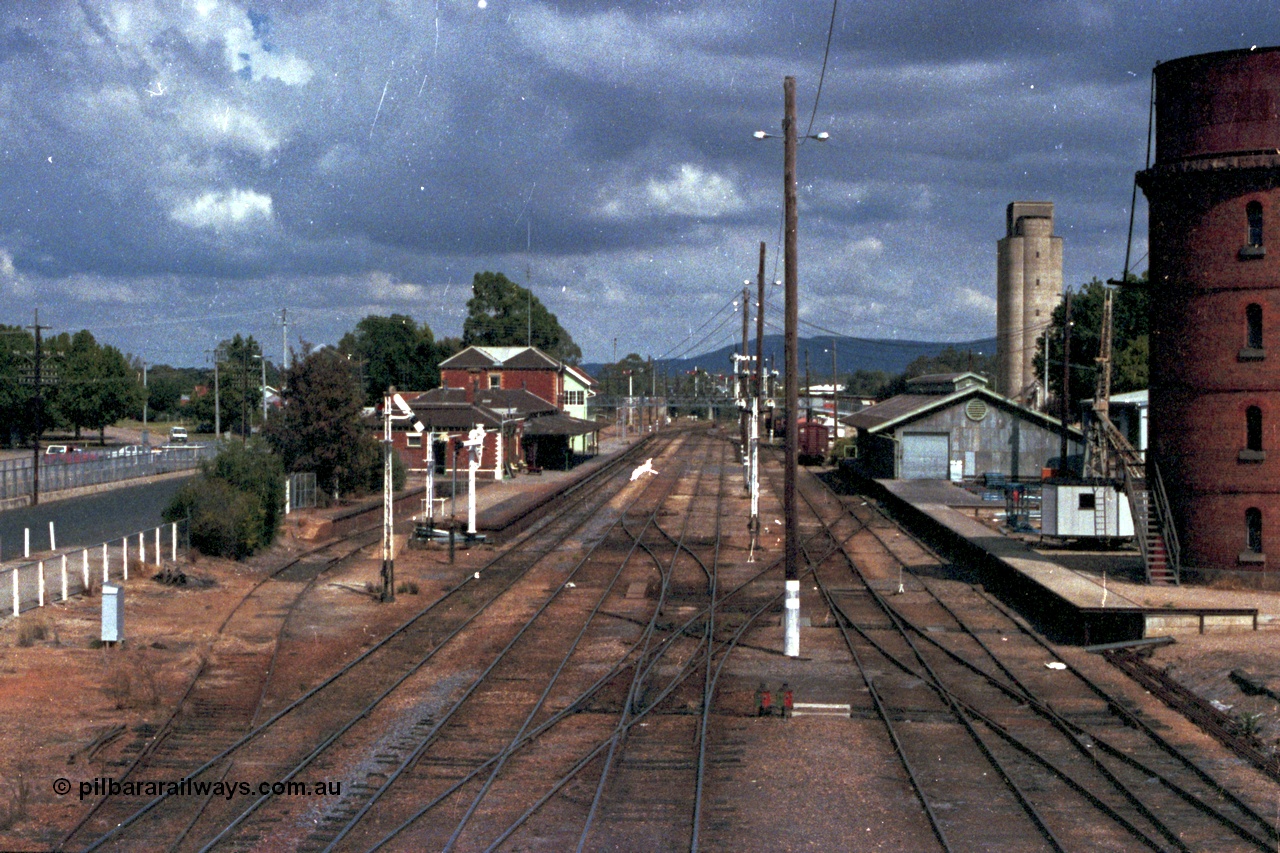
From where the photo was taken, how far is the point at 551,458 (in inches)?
2734

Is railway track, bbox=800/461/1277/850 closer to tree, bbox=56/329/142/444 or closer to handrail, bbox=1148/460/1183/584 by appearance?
handrail, bbox=1148/460/1183/584

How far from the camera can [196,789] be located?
11.1m

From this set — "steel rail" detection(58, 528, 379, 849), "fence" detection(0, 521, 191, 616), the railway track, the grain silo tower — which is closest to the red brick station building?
"steel rail" detection(58, 528, 379, 849)

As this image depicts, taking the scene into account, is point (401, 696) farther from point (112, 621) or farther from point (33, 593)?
point (33, 593)

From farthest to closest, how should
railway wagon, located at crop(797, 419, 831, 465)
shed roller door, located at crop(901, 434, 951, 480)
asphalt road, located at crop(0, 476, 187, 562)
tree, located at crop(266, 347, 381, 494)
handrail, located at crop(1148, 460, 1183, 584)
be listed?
railway wagon, located at crop(797, 419, 831, 465), shed roller door, located at crop(901, 434, 951, 480), tree, located at crop(266, 347, 381, 494), asphalt road, located at crop(0, 476, 187, 562), handrail, located at crop(1148, 460, 1183, 584)

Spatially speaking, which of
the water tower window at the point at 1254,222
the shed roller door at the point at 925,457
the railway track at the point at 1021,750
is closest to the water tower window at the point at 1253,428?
the water tower window at the point at 1254,222

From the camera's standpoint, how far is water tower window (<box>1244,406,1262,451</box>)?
23422 mm

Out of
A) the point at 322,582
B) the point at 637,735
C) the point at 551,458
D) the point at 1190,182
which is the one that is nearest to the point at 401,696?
the point at 637,735

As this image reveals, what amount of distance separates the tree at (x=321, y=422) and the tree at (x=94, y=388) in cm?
5738

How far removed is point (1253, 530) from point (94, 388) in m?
91.5

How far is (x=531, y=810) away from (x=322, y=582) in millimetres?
16848

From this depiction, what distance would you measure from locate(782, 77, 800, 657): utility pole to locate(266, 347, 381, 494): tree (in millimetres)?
24123

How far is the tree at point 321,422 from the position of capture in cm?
4209

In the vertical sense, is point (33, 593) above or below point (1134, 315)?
below
